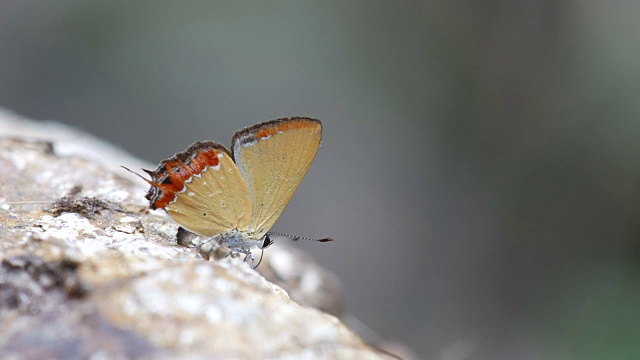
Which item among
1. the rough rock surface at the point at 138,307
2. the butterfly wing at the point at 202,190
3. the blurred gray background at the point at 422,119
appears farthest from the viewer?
the blurred gray background at the point at 422,119

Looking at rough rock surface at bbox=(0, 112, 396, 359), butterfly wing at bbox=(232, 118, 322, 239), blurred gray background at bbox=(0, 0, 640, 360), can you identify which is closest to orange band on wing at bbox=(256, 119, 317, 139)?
butterfly wing at bbox=(232, 118, 322, 239)

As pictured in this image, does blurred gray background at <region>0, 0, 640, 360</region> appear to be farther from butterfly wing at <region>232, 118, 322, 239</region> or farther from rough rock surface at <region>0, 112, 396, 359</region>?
rough rock surface at <region>0, 112, 396, 359</region>

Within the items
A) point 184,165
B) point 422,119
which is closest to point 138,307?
point 184,165

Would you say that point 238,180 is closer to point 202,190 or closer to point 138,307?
point 202,190

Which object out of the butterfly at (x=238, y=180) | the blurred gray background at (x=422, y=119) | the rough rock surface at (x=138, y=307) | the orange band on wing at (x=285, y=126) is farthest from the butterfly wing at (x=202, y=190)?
the blurred gray background at (x=422, y=119)

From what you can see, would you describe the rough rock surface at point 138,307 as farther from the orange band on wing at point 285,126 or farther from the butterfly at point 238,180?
the orange band on wing at point 285,126

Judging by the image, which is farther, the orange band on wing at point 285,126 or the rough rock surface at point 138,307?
the orange band on wing at point 285,126

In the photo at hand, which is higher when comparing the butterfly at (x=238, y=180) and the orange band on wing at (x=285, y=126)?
the orange band on wing at (x=285, y=126)

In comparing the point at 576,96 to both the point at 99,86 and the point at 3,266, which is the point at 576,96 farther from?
the point at 3,266
